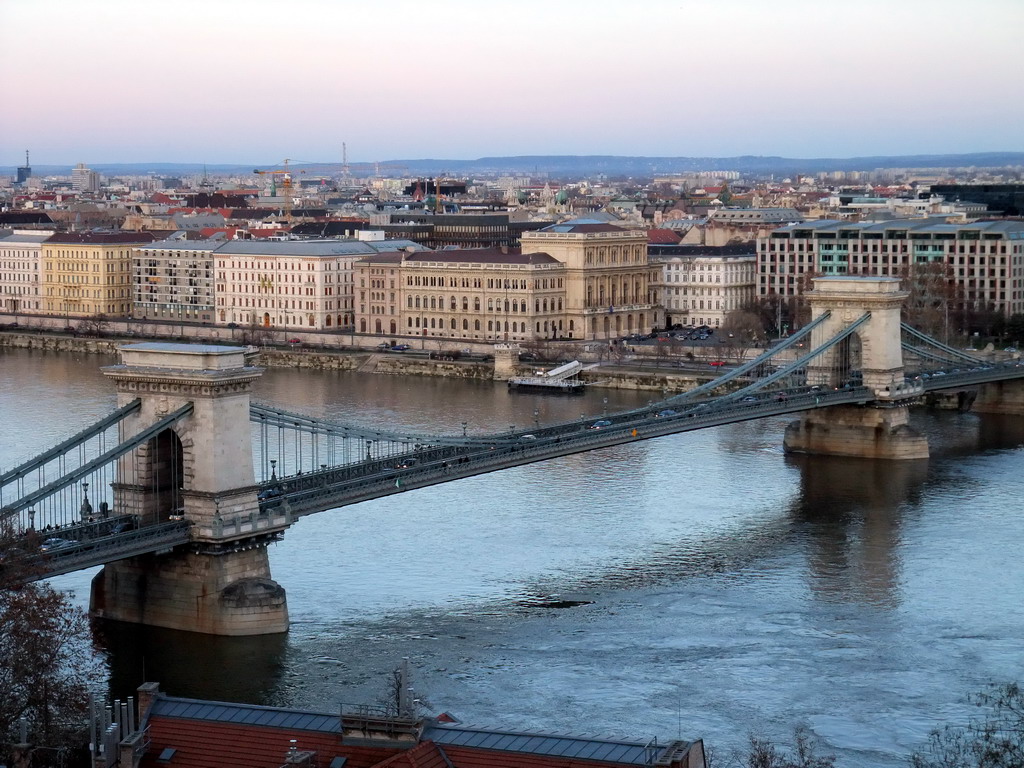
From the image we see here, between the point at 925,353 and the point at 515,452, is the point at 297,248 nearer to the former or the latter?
the point at 925,353

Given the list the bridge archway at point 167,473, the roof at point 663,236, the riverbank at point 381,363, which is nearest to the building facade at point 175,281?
the riverbank at point 381,363

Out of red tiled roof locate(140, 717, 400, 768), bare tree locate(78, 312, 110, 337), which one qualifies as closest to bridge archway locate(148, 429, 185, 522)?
red tiled roof locate(140, 717, 400, 768)

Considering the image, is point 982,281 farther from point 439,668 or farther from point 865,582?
point 439,668

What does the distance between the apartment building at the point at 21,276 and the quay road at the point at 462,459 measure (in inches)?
1367

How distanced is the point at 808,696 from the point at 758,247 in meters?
39.5

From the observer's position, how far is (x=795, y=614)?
23078 mm

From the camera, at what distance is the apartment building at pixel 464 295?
178 ft

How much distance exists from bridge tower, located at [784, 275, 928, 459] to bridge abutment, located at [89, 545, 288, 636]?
15.8m

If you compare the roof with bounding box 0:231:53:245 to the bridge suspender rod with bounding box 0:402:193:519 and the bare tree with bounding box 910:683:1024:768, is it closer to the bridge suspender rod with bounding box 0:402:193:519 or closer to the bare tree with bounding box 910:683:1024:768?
the bridge suspender rod with bounding box 0:402:193:519

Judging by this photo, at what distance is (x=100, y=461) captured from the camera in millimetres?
21375

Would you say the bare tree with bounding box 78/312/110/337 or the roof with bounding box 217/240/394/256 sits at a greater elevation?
the roof with bounding box 217/240/394/256

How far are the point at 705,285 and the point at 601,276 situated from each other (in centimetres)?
356

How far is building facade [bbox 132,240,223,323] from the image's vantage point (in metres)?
61.8

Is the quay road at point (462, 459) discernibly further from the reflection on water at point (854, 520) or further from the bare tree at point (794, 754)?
the bare tree at point (794, 754)
